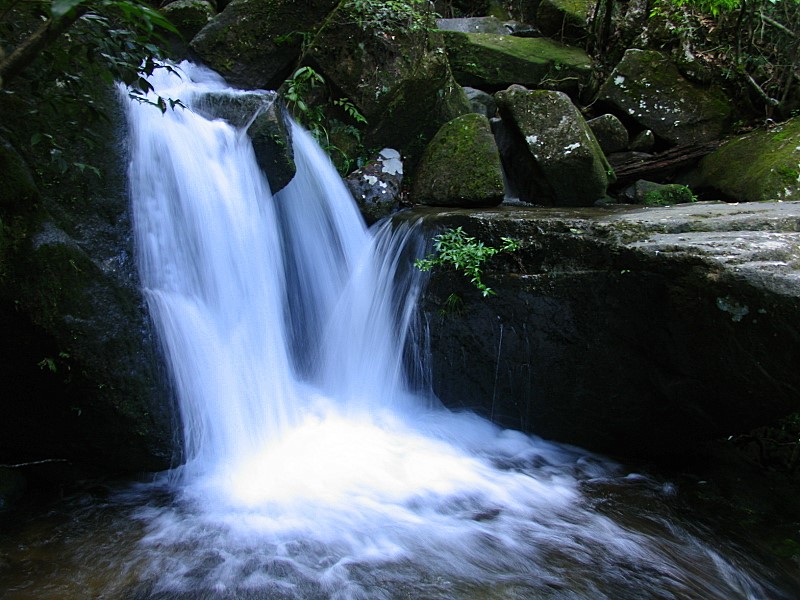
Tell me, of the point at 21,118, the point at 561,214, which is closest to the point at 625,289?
the point at 561,214

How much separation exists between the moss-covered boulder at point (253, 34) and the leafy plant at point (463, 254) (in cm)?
341

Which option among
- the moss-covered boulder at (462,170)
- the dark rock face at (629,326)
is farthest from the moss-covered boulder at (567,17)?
the dark rock face at (629,326)

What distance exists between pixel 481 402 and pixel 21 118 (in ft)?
12.1

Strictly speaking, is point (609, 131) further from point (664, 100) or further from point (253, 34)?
point (253, 34)

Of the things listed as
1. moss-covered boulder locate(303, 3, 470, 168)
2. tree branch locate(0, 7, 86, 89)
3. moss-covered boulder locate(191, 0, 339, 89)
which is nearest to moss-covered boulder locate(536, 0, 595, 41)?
moss-covered boulder locate(303, 3, 470, 168)

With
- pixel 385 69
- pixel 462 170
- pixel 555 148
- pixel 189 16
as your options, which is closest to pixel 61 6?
pixel 462 170

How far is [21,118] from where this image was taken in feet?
10.4

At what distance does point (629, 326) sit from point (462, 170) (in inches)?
106

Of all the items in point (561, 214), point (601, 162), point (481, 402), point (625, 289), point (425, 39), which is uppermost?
point (425, 39)

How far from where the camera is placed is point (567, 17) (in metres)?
8.87

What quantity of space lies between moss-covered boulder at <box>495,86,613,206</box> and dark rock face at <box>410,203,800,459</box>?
1.57 m

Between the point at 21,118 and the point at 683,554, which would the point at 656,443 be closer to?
the point at 683,554

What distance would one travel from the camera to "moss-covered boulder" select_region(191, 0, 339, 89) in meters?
6.26

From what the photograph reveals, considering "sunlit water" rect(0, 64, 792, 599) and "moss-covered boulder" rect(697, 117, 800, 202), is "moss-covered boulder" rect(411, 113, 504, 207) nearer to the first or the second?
"sunlit water" rect(0, 64, 792, 599)
